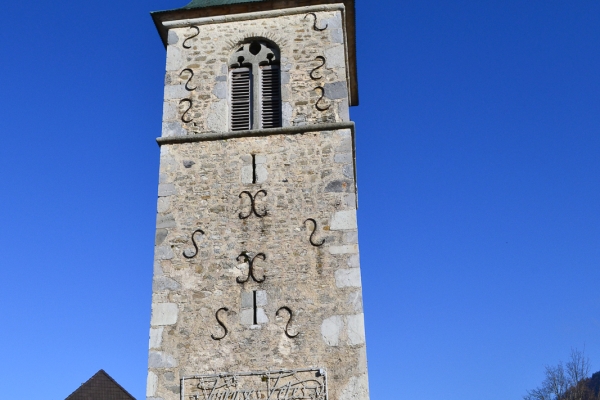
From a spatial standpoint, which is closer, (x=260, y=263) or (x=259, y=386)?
(x=259, y=386)

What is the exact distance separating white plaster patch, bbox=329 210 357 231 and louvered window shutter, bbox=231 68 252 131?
80.2 inches

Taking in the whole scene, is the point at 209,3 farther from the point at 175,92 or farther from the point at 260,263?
the point at 260,263

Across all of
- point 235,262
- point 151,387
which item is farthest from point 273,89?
point 151,387

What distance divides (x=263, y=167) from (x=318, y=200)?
0.94 metres

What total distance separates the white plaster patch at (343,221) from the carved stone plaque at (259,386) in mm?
1865

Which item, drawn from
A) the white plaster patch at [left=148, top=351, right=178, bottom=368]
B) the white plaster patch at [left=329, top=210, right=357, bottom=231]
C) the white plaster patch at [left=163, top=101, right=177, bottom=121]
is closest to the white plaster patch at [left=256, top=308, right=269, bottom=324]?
the white plaster patch at [left=148, top=351, right=178, bottom=368]

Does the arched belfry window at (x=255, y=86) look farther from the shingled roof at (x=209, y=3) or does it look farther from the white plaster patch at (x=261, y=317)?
the white plaster patch at (x=261, y=317)

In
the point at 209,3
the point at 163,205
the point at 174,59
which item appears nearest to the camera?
the point at 163,205

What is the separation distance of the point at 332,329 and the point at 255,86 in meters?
3.97

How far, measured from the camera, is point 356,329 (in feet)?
27.0

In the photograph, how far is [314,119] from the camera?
9.73 meters

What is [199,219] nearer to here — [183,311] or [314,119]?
[183,311]

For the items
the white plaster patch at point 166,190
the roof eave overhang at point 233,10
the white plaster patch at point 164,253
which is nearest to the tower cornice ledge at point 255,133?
the white plaster patch at point 166,190

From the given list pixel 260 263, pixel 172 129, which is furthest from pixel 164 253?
pixel 172 129
